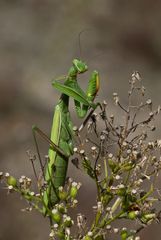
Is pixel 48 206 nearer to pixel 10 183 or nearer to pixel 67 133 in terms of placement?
pixel 10 183

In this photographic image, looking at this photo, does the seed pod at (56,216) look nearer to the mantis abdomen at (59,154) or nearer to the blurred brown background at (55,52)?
the mantis abdomen at (59,154)

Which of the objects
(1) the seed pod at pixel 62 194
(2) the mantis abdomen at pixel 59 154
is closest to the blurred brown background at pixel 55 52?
(2) the mantis abdomen at pixel 59 154

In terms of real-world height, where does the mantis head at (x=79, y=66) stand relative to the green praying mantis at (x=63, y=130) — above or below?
above

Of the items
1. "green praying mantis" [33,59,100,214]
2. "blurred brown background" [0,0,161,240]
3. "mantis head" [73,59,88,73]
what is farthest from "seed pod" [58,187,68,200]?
"blurred brown background" [0,0,161,240]

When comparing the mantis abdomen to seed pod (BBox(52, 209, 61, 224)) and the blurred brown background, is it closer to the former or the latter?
seed pod (BBox(52, 209, 61, 224))

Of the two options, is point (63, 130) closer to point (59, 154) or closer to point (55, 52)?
point (59, 154)

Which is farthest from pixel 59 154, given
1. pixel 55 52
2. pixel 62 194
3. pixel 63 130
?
pixel 55 52

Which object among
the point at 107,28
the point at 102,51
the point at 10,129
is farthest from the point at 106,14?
the point at 10,129

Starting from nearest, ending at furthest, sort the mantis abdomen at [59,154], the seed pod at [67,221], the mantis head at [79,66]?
1. the seed pod at [67,221]
2. the mantis abdomen at [59,154]
3. the mantis head at [79,66]
